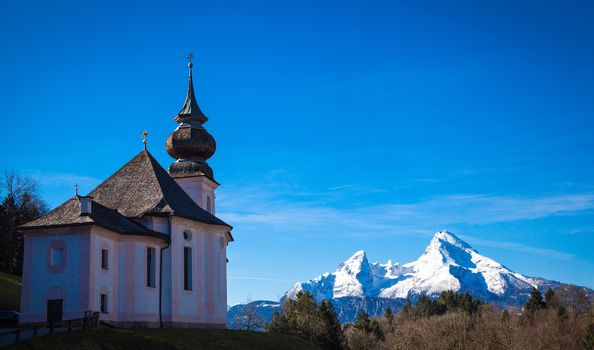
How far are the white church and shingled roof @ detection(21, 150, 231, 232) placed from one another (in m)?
0.07

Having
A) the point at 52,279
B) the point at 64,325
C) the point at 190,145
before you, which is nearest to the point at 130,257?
the point at 52,279

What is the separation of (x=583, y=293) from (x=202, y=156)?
90563 millimetres

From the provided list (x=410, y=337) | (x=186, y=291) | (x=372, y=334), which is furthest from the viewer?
(x=372, y=334)

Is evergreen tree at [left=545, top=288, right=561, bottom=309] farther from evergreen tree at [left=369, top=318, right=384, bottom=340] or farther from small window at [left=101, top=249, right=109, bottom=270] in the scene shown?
small window at [left=101, top=249, right=109, bottom=270]

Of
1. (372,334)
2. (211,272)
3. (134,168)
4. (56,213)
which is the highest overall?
(134,168)

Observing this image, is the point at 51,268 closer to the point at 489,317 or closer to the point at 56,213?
the point at 56,213

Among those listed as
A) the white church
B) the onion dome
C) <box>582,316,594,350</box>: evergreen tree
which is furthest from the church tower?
<box>582,316,594,350</box>: evergreen tree

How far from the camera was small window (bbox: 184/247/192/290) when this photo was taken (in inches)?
1941

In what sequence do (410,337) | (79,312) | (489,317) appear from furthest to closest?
(489,317)
(410,337)
(79,312)

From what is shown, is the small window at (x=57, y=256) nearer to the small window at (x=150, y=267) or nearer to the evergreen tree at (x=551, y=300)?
the small window at (x=150, y=267)

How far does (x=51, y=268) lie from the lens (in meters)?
43.0

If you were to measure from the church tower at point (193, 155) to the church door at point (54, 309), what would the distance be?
19.8m

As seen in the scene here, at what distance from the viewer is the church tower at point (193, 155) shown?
61.2 meters

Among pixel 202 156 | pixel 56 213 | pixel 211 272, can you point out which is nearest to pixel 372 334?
pixel 202 156
